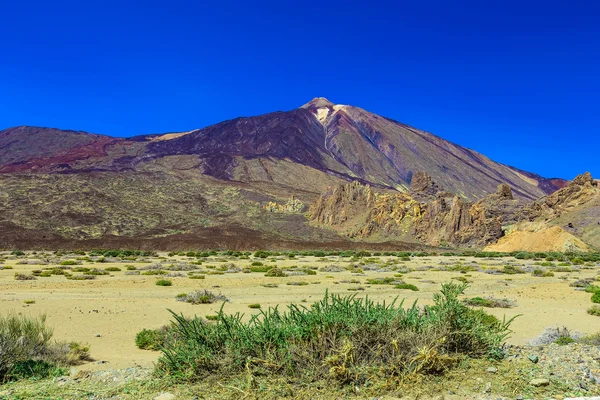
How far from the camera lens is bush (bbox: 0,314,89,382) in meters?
5.88

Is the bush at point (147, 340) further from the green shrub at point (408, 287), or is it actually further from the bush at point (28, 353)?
the green shrub at point (408, 287)

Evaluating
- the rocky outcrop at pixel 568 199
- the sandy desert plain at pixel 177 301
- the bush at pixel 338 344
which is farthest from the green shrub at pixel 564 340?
the rocky outcrop at pixel 568 199

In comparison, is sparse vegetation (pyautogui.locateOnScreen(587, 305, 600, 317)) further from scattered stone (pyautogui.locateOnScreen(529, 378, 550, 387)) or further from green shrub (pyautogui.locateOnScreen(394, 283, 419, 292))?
scattered stone (pyautogui.locateOnScreen(529, 378, 550, 387))

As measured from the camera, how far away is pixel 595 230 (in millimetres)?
54594

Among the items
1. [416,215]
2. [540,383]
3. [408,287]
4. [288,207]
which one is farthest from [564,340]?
[288,207]

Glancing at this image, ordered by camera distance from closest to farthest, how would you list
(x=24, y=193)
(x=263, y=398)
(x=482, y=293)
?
(x=263, y=398), (x=482, y=293), (x=24, y=193)

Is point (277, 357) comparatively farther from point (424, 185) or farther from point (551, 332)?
point (424, 185)

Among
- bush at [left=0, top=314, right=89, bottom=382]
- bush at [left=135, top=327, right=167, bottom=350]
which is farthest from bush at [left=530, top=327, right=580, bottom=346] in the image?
bush at [left=0, top=314, right=89, bottom=382]

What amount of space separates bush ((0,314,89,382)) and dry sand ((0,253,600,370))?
76cm

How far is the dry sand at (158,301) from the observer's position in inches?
412

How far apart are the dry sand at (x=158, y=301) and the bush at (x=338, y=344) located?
9.87ft

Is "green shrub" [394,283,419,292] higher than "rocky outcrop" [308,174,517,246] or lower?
lower

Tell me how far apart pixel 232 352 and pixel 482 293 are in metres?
17.0

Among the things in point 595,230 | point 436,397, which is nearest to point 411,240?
point 595,230
